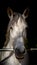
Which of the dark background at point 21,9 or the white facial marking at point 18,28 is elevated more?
the dark background at point 21,9

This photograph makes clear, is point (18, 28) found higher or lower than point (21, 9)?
lower

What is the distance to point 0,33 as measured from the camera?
2775mm

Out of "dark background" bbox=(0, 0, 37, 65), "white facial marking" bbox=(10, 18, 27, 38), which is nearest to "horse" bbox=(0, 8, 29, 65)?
"white facial marking" bbox=(10, 18, 27, 38)

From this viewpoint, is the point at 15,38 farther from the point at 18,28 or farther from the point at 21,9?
the point at 21,9

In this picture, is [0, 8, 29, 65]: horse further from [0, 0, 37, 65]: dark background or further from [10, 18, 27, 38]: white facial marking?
[0, 0, 37, 65]: dark background

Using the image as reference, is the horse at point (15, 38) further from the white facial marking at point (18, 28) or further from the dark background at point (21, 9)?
the dark background at point (21, 9)

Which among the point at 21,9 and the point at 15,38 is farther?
the point at 21,9

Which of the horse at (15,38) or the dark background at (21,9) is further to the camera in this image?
the dark background at (21,9)

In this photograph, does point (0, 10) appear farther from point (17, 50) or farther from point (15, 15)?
point (17, 50)

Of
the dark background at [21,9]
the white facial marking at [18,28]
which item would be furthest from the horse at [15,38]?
the dark background at [21,9]

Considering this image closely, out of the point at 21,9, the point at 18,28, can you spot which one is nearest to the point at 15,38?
the point at 18,28

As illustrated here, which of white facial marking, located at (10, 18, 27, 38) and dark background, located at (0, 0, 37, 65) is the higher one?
dark background, located at (0, 0, 37, 65)

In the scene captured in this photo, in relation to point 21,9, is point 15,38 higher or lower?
lower

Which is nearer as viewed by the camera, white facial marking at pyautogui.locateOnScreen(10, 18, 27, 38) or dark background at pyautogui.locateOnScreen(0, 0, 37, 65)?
white facial marking at pyautogui.locateOnScreen(10, 18, 27, 38)
